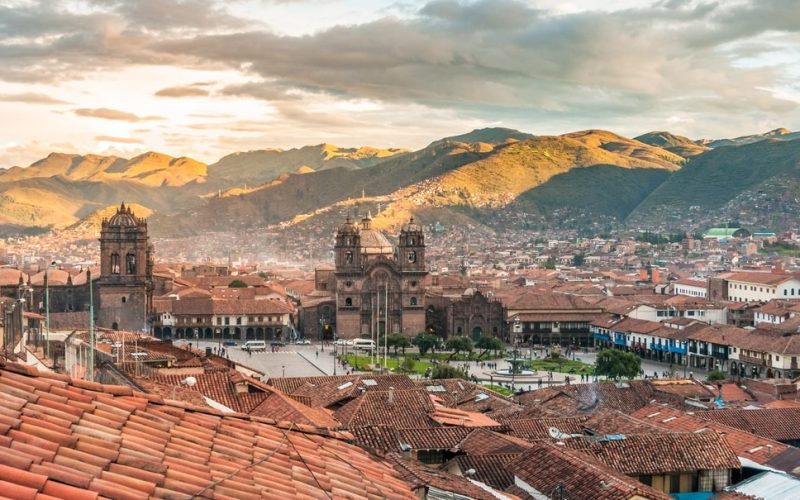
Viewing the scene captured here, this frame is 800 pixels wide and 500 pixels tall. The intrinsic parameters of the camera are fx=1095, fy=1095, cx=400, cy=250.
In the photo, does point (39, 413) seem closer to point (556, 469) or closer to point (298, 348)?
point (556, 469)

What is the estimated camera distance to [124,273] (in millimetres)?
69375

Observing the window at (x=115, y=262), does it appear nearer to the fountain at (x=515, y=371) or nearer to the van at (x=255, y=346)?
the van at (x=255, y=346)

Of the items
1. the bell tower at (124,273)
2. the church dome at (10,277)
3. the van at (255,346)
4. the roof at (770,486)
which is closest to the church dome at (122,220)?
the bell tower at (124,273)

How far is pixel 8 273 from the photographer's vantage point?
267ft

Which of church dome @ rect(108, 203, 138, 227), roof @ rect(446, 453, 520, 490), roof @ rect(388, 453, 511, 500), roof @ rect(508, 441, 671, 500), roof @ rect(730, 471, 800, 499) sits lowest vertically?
roof @ rect(730, 471, 800, 499)

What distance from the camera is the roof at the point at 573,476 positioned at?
49.5 ft

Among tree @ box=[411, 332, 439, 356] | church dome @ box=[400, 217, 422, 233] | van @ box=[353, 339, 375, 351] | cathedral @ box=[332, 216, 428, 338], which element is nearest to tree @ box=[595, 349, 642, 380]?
tree @ box=[411, 332, 439, 356]

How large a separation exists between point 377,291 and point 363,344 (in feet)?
20.8

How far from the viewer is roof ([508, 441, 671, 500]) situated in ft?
49.5

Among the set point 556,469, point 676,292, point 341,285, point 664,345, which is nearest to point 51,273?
point 341,285

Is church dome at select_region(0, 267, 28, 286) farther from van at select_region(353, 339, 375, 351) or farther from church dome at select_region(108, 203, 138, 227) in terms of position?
van at select_region(353, 339, 375, 351)

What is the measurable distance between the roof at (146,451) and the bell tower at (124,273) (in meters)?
64.5

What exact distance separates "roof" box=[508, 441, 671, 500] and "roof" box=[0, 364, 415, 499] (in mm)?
9319

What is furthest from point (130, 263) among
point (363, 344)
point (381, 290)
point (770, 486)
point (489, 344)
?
point (770, 486)
